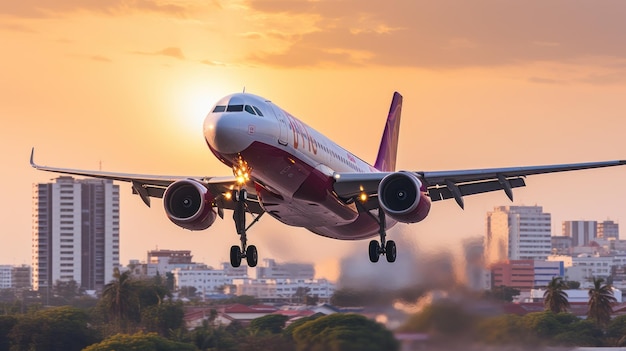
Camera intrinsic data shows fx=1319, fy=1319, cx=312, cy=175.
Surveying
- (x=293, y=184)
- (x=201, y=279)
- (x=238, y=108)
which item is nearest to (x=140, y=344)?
(x=293, y=184)

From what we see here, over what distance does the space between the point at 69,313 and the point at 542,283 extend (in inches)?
1541

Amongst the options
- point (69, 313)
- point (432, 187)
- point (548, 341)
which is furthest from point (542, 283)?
point (432, 187)

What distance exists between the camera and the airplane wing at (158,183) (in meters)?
49.5

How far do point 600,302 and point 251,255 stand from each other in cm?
5899

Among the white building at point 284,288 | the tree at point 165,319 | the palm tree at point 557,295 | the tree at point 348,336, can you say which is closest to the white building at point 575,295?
the palm tree at point 557,295

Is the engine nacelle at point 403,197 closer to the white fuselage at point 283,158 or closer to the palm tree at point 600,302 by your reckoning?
the white fuselage at point 283,158

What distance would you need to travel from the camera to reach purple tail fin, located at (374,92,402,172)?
214ft

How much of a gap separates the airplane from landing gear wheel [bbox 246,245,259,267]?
0.04 m

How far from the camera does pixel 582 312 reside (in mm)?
98438

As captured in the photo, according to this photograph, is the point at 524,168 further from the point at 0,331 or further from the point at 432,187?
the point at 0,331

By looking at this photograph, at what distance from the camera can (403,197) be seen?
48.9 m

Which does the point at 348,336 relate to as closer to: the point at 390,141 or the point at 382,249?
the point at 382,249

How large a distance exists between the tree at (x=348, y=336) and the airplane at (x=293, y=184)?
5187 mm

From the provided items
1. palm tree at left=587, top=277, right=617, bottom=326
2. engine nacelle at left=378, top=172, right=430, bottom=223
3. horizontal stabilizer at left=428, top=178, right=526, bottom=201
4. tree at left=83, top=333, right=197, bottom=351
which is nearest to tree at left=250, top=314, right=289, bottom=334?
tree at left=83, top=333, right=197, bottom=351
